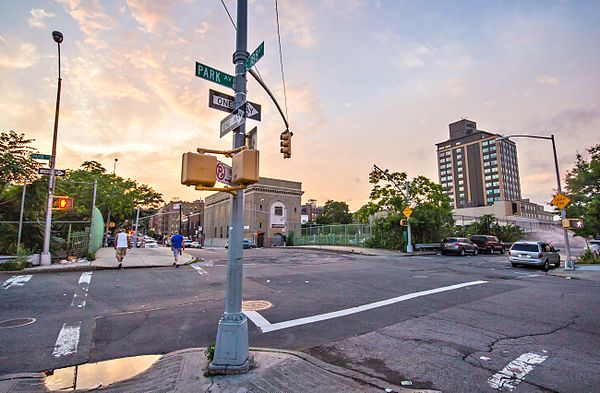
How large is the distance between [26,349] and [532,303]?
1089cm

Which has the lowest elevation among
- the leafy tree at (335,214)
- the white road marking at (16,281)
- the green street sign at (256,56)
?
the white road marking at (16,281)

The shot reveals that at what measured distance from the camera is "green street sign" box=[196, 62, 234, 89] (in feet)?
16.4

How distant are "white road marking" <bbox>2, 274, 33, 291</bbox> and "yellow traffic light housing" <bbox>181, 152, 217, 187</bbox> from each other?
9.56 m

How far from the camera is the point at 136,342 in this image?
5480 millimetres

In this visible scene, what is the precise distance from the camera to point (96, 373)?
4.34m

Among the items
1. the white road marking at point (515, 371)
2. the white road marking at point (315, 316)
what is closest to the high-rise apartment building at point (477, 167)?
the white road marking at point (315, 316)

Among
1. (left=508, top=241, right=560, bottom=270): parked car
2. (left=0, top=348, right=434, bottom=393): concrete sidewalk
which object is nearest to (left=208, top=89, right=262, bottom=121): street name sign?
(left=0, top=348, right=434, bottom=393): concrete sidewalk

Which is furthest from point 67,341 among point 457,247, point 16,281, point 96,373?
point 457,247

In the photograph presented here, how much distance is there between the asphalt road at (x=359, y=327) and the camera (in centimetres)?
446

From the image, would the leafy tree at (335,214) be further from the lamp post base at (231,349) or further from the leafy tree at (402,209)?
the lamp post base at (231,349)

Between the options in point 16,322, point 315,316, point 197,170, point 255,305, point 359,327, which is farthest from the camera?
point 255,305

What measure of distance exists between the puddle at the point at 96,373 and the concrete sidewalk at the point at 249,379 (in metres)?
0.16

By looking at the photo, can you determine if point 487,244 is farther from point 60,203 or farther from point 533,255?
point 60,203

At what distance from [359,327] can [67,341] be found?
5088 mm
